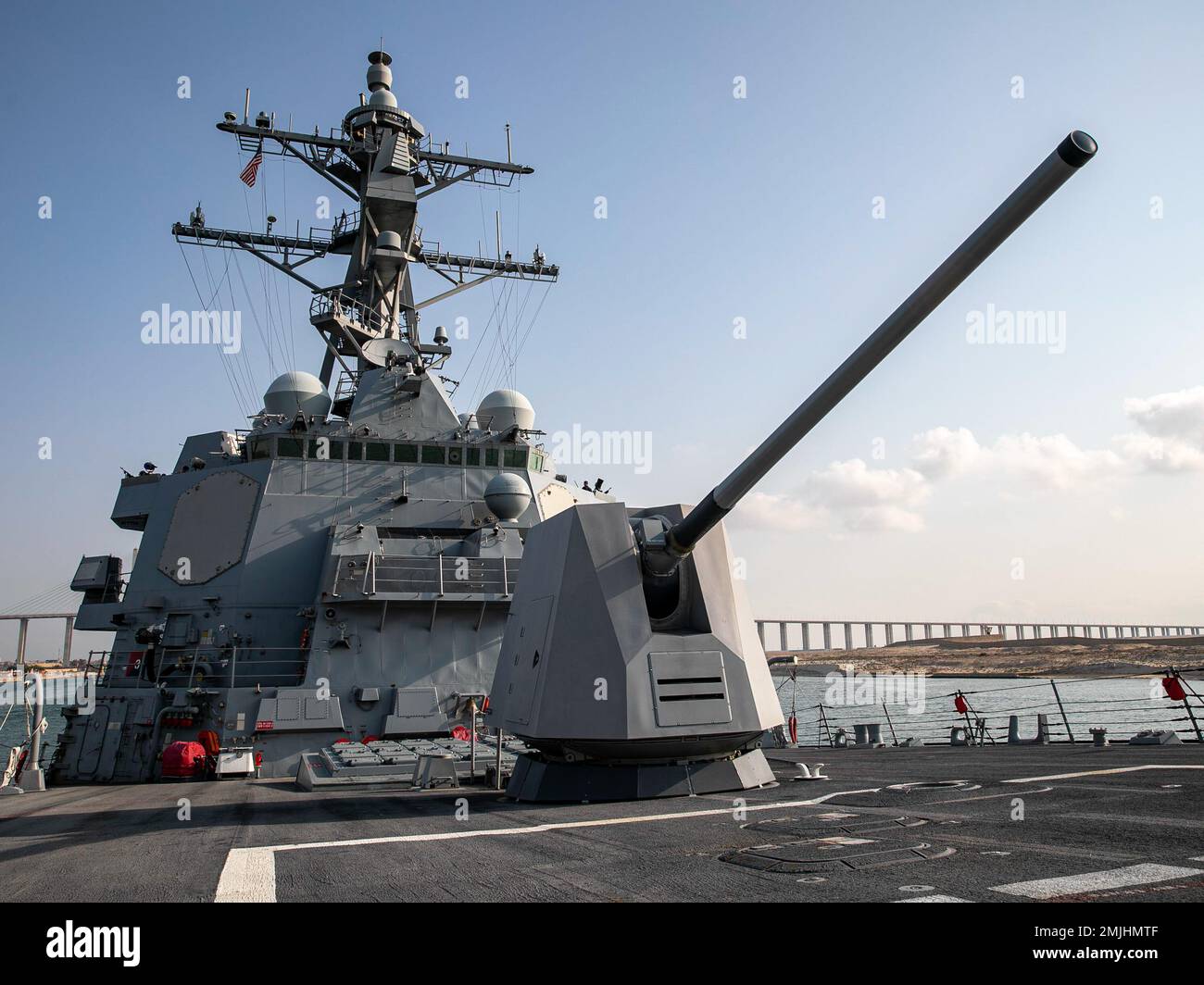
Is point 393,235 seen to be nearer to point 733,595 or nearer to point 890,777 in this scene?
point 733,595

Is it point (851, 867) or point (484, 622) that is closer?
point (851, 867)

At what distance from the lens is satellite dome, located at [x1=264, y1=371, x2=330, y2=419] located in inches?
680

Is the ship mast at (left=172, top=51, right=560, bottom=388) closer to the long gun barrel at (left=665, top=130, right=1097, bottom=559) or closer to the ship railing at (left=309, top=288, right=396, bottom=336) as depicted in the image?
the ship railing at (left=309, top=288, right=396, bottom=336)

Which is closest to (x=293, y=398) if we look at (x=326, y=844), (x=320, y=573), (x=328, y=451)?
(x=328, y=451)

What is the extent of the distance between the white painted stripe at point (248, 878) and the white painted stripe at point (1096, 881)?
9.18 feet

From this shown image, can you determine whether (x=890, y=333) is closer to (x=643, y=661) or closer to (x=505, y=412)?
(x=643, y=661)

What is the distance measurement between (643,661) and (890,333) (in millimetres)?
3109

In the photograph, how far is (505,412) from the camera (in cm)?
1839

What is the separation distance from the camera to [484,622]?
14727 millimetres

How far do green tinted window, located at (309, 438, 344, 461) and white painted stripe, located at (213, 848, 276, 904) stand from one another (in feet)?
38.5

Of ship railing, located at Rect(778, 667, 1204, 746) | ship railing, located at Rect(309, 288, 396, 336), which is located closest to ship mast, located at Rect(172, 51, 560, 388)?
ship railing, located at Rect(309, 288, 396, 336)

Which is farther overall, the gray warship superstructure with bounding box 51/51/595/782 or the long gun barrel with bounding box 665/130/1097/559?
the gray warship superstructure with bounding box 51/51/595/782
